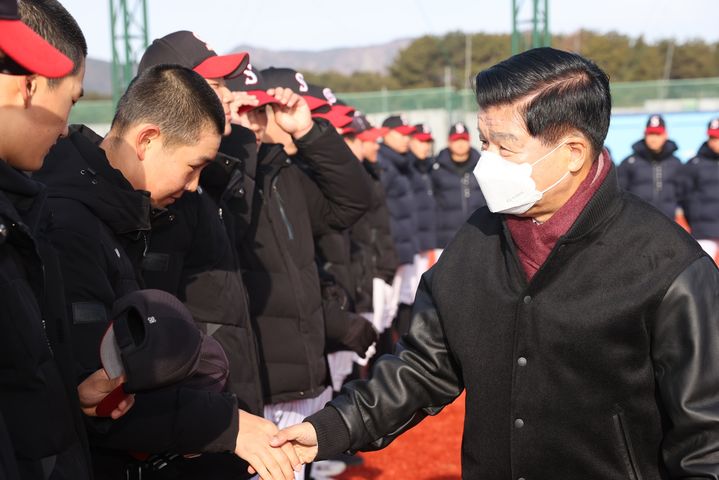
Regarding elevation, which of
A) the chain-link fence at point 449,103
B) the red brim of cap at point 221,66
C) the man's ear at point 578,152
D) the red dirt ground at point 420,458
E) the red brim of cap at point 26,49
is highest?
the red brim of cap at point 26,49

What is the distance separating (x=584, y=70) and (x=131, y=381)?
1.51 metres

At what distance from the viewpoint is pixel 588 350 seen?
269 centimetres

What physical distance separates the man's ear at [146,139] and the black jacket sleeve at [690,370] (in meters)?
1.80

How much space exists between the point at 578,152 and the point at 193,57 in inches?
88.0

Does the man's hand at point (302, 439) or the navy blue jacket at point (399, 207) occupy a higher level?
the man's hand at point (302, 439)

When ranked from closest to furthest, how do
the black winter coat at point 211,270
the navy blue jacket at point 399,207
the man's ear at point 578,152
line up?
the man's ear at point 578,152
the black winter coat at point 211,270
the navy blue jacket at point 399,207

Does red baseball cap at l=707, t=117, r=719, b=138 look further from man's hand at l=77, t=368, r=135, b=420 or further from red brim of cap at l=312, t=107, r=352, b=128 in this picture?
man's hand at l=77, t=368, r=135, b=420

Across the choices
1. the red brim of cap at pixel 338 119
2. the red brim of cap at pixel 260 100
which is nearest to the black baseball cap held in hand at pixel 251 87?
the red brim of cap at pixel 260 100

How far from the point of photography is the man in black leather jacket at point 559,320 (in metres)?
2.58

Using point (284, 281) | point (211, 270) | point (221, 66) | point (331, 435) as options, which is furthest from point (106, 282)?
point (284, 281)

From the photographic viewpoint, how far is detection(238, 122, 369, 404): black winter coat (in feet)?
15.9

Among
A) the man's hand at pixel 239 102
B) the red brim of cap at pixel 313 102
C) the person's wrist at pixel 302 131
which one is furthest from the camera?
the red brim of cap at pixel 313 102

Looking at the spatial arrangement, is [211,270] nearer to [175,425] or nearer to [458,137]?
[175,425]

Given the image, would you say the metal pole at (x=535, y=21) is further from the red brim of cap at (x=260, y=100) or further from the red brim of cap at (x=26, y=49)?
the red brim of cap at (x=26, y=49)
